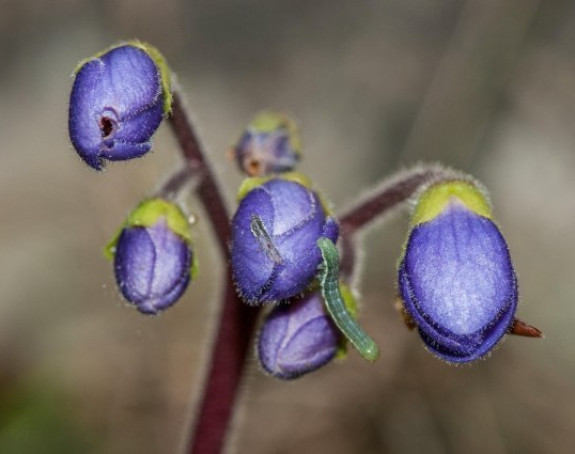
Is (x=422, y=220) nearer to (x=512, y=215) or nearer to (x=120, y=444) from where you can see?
(x=120, y=444)

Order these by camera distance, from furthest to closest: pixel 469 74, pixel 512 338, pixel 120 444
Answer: pixel 469 74
pixel 512 338
pixel 120 444

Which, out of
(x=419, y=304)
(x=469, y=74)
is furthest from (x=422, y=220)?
(x=469, y=74)

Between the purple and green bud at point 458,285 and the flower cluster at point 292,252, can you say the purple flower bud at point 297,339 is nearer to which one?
the flower cluster at point 292,252

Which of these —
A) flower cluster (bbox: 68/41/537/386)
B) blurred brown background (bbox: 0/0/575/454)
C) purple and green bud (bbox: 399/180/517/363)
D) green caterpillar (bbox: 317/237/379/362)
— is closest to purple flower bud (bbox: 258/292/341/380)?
flower cluster (bbox: 68/41/537/386)

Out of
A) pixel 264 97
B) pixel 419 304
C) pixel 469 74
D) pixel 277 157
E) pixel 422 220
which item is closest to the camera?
A: pixel 419 304

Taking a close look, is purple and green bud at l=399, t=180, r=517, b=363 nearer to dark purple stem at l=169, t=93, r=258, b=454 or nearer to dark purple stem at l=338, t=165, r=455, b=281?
dark purple stem at l=338, t=165, r=455, b=281

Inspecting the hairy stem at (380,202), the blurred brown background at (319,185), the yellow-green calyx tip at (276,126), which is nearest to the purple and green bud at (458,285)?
the hairy stem at (380,202)

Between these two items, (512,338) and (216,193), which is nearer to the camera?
(216,193)
